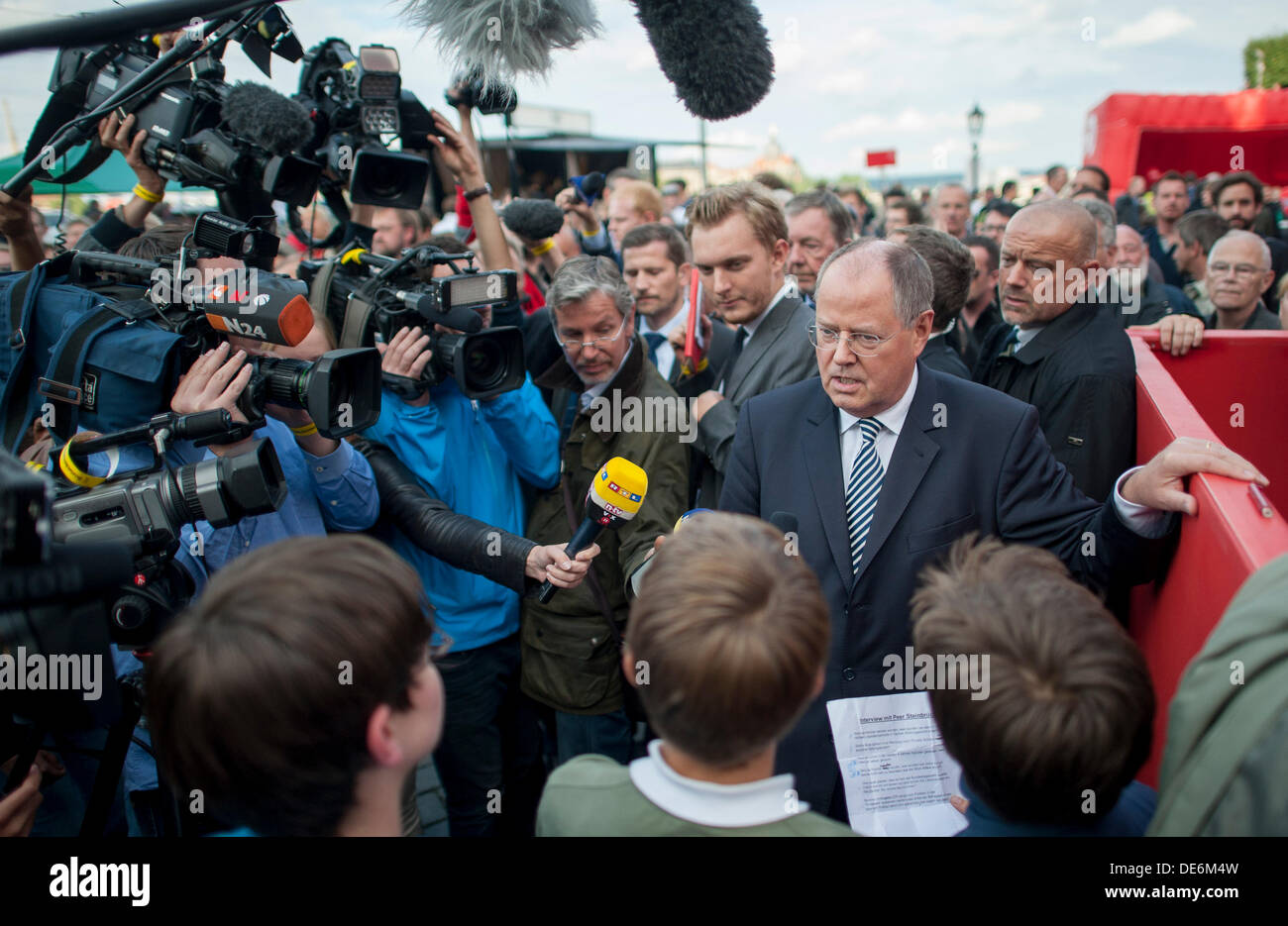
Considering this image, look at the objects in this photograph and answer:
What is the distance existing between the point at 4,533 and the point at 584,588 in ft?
6.56

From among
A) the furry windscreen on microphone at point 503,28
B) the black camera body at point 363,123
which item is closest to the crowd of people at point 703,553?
the black camera body at point 363,123

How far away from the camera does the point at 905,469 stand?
2131 mm

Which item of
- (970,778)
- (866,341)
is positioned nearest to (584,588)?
(866,341)

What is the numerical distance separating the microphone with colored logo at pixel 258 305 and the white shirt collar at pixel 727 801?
4.47 feet

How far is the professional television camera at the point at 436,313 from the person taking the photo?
2.71m

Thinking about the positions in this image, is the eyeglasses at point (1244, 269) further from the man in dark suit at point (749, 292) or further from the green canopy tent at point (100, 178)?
the green canopy tent at point (100, 178)

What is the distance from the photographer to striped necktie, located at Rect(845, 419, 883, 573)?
214 cm

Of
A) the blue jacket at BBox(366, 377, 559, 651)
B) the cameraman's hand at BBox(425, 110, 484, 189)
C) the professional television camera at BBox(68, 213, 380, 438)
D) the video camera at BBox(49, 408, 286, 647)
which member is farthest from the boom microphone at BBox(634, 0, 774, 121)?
the cameraman's hand at BBox(425, 110, 484, 189)

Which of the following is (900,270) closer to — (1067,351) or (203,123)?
(1067,351)

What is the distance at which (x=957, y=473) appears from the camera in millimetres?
2104

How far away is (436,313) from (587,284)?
0.57 metres

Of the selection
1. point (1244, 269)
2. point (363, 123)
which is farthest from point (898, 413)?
point (1244, 269)

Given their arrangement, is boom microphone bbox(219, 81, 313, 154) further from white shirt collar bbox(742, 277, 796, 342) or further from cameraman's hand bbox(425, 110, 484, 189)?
white shirt collar bbox(742, 277, 796, 342)
